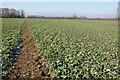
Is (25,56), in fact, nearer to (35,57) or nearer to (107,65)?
(35,57)

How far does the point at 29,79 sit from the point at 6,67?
58.9 inches

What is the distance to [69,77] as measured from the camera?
171 inches

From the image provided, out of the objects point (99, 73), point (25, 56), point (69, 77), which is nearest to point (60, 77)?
point (69, 77)

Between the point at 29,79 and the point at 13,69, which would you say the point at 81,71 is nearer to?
the point at 29,79

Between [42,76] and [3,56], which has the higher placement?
[3,56]

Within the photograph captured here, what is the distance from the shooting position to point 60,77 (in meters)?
4.35

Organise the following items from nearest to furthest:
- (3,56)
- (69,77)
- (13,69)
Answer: (69,77)
(13,69)
(3,56)

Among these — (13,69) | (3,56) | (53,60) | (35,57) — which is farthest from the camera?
(35,57)

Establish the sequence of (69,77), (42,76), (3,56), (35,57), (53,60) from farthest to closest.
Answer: (35,57) < (3,56) < (53,60) < (42,76) < (69,77)

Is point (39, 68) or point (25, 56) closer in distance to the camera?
point (39, 68)

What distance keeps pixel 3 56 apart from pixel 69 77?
3.97 metres

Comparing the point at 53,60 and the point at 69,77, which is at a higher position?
the point at 53,60

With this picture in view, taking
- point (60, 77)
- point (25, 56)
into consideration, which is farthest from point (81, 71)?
point (25, 56)

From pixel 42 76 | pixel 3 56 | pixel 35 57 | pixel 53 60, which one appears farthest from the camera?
pixel 35 57
